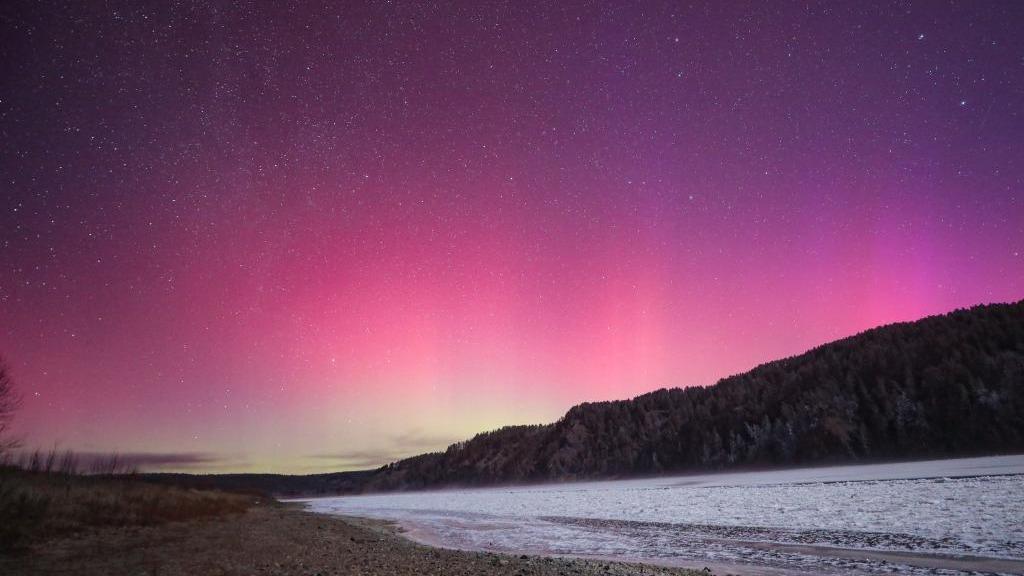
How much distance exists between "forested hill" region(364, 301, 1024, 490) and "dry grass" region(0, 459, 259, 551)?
272 ft

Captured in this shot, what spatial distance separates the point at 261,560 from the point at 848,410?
97727 mm

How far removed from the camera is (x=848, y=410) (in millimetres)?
89250

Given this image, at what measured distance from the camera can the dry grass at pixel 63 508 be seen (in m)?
17.7

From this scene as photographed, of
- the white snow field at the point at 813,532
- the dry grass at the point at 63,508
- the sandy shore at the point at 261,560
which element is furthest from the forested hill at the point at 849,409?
the dry grass at the point at 63,508

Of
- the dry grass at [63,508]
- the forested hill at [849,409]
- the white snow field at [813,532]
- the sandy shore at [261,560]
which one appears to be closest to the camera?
the sandy shore at [261,560]

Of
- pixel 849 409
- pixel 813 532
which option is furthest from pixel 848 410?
pixel 813 532

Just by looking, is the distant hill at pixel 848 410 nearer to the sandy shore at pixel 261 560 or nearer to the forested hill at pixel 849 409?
the forested hill at pixel 849 409

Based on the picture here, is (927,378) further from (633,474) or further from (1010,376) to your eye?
(633,474)

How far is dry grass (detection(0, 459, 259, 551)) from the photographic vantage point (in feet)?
58.0

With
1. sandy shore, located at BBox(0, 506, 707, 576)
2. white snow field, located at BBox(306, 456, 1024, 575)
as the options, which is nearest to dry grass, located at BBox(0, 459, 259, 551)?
sandy shore, located at BBox(0, 506, 707, 576)

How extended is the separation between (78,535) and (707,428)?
11680 cm

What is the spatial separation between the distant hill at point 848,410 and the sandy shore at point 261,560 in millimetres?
73175

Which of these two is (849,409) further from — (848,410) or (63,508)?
(63,508)

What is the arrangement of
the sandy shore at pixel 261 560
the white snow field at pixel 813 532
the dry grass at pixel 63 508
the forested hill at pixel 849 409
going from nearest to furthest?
the sandy shore at pixel 261 560 < the white snow field at pixel 813 532 < the dry grass at pixel 63 508 < the forested hill at pixel 849 409
